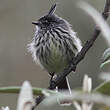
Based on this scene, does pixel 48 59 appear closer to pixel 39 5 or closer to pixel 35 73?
pixel 35 73

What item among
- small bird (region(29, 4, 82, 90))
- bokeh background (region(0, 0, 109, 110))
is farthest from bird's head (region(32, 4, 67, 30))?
bokeh background (region(0, 0, 109, 110))

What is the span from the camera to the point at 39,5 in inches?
369

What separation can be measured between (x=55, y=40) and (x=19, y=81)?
2.55m

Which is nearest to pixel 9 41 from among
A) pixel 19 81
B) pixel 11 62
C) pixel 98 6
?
pixel 11 62

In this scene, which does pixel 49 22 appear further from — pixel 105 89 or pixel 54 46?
pixel 105 89

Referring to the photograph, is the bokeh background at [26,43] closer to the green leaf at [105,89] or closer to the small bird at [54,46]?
the small bird at [54,46]

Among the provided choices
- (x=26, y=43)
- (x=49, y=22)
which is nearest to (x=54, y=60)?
(x=49, y=22)

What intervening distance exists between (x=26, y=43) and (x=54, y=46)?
3.56 m

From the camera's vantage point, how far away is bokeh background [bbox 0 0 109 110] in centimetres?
758

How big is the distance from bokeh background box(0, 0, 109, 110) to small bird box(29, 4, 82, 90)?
6.73 feet

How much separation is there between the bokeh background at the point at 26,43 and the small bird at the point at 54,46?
2.05 metres

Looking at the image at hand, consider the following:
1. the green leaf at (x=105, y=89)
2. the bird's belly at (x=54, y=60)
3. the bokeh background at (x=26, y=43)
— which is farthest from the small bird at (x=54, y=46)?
the green leaf at (x=105, y=89)

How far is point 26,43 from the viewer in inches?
334

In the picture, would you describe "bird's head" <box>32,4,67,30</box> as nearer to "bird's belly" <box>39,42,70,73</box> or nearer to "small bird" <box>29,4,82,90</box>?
"small bird" <box>29,4,82,90</box>
